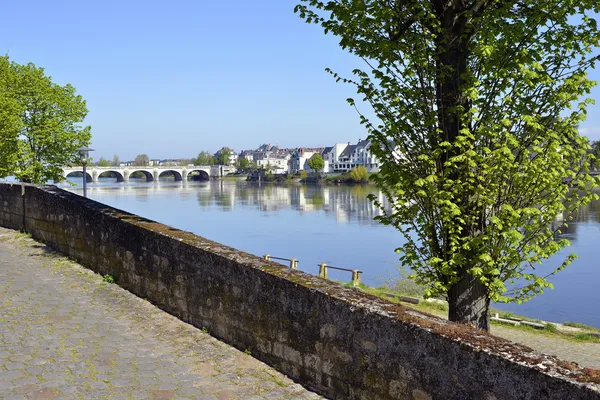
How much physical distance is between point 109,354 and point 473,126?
532 centimetres

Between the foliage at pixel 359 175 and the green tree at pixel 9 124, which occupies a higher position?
the green tree at pixel 9 124

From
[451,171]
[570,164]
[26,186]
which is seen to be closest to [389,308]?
[451,171]

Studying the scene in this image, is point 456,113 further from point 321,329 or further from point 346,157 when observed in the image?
point 346,157

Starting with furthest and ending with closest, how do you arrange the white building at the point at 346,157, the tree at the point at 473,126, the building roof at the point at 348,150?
the building roof at the point at 348,150 < the white building at the point at 346,157 < the tree at the point at 473,126

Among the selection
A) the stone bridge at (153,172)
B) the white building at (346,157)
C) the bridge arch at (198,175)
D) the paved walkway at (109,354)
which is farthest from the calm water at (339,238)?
the white building at (346,157)

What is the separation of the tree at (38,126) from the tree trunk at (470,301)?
71.7ft

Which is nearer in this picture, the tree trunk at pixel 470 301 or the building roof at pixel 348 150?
the tree trunk at pixel 470 301

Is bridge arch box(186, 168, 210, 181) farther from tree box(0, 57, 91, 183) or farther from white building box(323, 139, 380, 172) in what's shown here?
tree box(0, 57, 91, 183)

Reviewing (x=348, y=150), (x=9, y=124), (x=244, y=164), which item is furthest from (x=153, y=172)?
(x=9, y=124)

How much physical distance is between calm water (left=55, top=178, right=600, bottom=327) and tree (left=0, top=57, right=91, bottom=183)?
13514mm

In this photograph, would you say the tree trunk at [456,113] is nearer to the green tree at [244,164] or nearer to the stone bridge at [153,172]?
the stone bridge at [153,172]

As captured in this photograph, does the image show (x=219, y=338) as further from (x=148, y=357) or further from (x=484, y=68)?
(x=484, y=68)

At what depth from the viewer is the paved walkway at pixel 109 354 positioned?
5.59m

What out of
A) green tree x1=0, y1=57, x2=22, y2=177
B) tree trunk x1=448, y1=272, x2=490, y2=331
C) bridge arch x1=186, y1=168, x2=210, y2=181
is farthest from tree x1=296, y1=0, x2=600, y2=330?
bridge arch x1=186, y1=168, x2=210, y2=181
